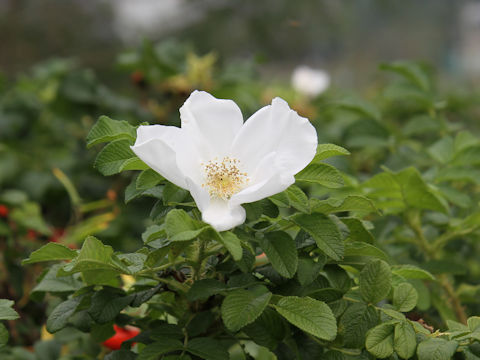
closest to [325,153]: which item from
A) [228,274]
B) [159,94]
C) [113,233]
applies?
[228,274]

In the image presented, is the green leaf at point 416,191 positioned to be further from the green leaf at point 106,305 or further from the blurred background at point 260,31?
the blurred background at point 260,31

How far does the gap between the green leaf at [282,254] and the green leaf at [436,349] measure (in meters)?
0.15

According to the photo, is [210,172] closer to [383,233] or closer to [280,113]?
[280,113]

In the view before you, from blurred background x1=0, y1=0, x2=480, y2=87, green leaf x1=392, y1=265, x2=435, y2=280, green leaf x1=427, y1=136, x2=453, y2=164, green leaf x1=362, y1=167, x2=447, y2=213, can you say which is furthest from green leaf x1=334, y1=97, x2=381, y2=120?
blurred background x1=0, y1=0, x2=480, y2=87

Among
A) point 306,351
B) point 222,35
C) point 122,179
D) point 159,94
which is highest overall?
point 222,35

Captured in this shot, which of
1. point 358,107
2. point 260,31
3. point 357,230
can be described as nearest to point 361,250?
point 357,230

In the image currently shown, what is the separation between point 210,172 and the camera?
652 millimetres

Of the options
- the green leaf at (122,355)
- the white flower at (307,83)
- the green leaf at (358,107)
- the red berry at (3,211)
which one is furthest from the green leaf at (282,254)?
the white flower at (307,83)

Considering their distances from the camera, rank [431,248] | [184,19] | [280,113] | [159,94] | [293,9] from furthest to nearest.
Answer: [184,19], [293,9], [159,94], [431,248], [280,113]

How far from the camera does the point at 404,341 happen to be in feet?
2.05

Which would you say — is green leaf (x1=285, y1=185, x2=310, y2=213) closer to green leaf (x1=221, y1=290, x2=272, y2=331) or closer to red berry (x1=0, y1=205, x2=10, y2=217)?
green leaf (x1=221, y1=290, x2=272, y2=331)

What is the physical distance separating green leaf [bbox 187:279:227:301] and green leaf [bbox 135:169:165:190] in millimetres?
113

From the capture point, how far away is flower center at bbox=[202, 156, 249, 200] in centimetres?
64

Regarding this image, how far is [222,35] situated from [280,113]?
3.80 meters
